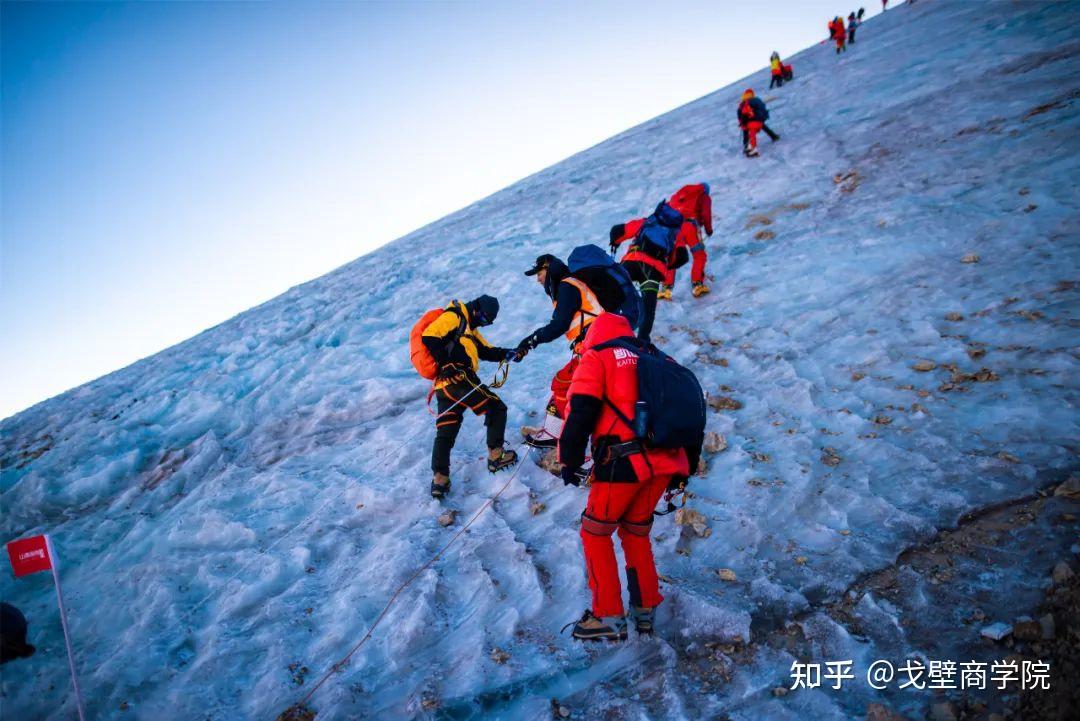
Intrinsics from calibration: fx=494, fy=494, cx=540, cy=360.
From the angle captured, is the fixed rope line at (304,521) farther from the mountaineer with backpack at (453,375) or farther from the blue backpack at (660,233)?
the blue backpack at (660,233)

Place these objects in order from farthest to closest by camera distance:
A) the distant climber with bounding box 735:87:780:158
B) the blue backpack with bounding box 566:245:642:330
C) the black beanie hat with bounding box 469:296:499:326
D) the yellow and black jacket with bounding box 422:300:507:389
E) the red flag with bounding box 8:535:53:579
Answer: the distant climber with bounding box 735:87:780:158, the black beanie hat with bounding box 469:296:499:326, the yellow and black jacket with bounding box 422:300:507:389, the blue backpack with bounding box 566:245:642:330, the red flag with bounding box 8:535:53:579

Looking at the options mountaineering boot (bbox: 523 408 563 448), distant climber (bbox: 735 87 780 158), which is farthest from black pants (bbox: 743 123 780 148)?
mountaineering boot (bbox: 523 408 563 448)

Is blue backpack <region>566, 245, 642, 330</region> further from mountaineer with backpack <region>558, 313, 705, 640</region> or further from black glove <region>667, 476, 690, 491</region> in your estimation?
black glove <region>667, 476, 690, 491</region>

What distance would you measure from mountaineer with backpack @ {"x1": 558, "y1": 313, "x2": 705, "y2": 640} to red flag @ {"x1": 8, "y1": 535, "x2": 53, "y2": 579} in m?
3.80

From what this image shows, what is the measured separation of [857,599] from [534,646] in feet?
6.09

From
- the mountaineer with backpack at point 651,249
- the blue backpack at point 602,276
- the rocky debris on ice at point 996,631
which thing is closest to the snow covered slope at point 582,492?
the rocky debris on ice at point 996,631

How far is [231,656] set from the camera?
3.40m

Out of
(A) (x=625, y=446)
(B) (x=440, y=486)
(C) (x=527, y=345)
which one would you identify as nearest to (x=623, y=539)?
(A) (x=625, y=446)

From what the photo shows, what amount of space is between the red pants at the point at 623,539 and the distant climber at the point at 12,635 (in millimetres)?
2634

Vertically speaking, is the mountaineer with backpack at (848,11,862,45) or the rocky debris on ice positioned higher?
the mountaineer with backpack at (848,11,862,45)

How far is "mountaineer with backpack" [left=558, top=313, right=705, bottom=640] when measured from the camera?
8.53 ft

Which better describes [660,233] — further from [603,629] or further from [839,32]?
[839,32]

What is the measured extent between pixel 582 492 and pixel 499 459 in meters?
1.01

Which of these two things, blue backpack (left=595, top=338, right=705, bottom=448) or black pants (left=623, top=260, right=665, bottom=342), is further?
black pants (left=623, top=260, right=665, bottom=342)
